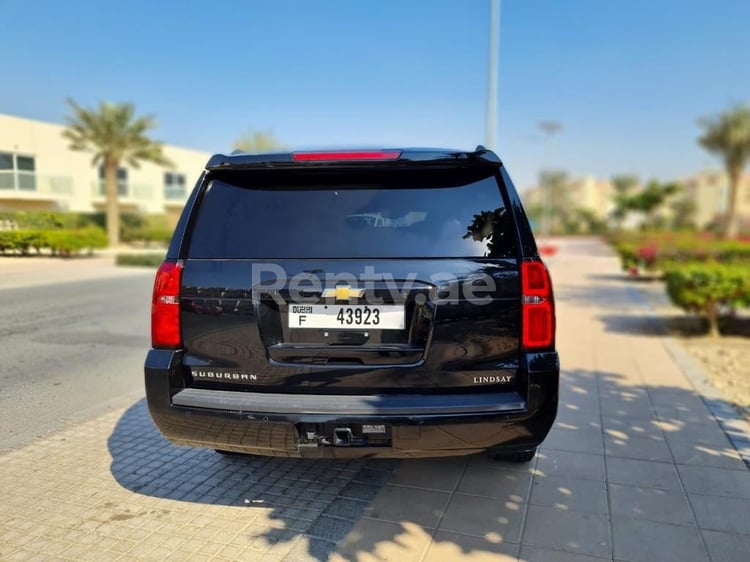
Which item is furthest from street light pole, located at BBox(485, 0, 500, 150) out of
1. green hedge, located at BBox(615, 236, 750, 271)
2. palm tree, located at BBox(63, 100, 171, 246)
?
palm tree, located at BBox(63, 100, 171, 246)

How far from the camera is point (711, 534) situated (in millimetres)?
2982

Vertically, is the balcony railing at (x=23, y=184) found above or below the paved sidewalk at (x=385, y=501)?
above

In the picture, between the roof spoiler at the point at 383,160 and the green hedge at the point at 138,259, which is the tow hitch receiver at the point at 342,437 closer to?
the roof spoiler at the point at 383,160

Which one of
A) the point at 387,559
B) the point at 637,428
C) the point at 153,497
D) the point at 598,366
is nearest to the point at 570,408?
the point at 637,428

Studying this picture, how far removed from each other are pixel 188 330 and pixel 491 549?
1866 millimetres

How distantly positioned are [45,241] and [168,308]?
2427 mm

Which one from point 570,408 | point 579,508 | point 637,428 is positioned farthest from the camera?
point 570,408

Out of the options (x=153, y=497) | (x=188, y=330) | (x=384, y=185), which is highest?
(x=384, y=185)

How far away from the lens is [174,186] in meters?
40.1

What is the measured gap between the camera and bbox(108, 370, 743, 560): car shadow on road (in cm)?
296

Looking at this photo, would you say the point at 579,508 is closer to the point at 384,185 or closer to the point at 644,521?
the point at 644,521

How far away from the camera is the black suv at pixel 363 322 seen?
276 cm

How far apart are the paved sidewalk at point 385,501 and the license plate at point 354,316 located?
43.9 inches

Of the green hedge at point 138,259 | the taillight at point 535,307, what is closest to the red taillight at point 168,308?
the taillight at point 535,307
